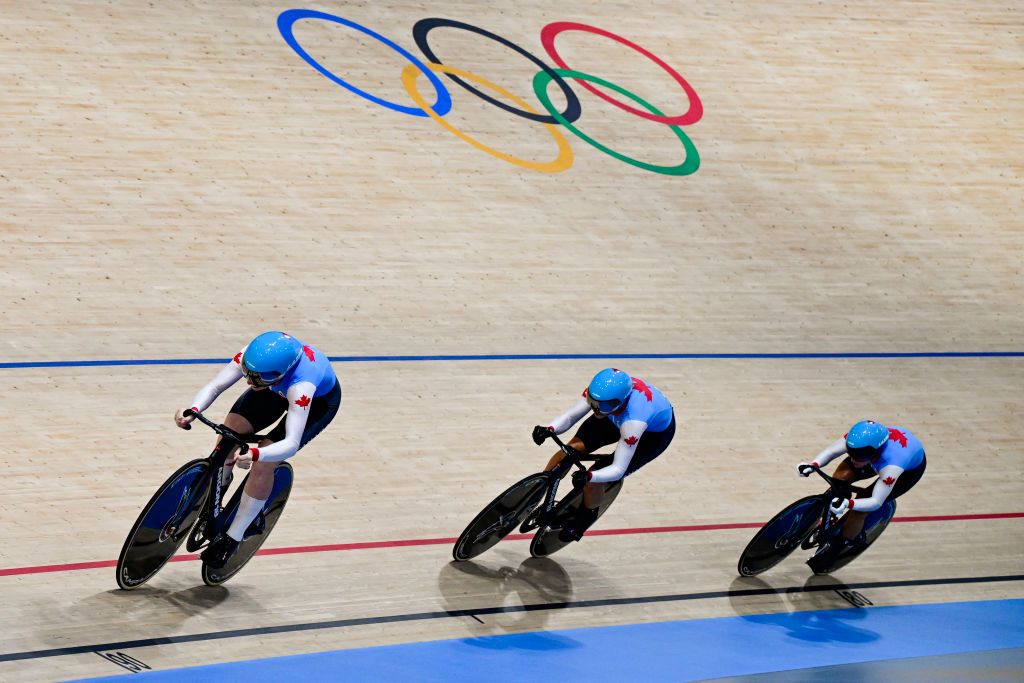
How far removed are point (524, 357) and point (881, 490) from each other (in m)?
2.38

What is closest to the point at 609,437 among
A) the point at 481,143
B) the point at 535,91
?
the point at 481,143

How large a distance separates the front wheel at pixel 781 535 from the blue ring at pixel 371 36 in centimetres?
440

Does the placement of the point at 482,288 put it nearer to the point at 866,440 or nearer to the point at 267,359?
the point at 866,440

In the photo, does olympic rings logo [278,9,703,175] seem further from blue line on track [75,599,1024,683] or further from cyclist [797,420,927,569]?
blue line on track [75,599,1024,683]

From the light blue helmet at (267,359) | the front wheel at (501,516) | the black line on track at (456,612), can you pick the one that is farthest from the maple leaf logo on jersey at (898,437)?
the light blue helmet at (267,359)

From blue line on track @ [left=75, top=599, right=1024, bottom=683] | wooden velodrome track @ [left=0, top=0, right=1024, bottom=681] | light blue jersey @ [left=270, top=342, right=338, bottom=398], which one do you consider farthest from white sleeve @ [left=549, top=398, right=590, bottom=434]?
light blue jersey @ [left=270, top=342, right=338, bottom=398]

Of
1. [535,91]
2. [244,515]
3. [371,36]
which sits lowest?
[244,515]

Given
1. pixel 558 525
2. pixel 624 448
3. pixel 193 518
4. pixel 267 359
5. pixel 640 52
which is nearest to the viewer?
pixel 267 359

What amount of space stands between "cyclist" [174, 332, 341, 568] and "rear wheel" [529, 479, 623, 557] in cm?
118

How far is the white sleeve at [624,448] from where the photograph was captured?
5.17 meters

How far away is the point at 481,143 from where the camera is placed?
8.82 meters

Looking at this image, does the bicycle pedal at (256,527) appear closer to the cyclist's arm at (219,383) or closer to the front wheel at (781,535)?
the cyclist's arm at (219,383)

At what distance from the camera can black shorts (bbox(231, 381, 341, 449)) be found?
470cm

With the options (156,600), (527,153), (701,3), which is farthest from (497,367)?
(701,3)
